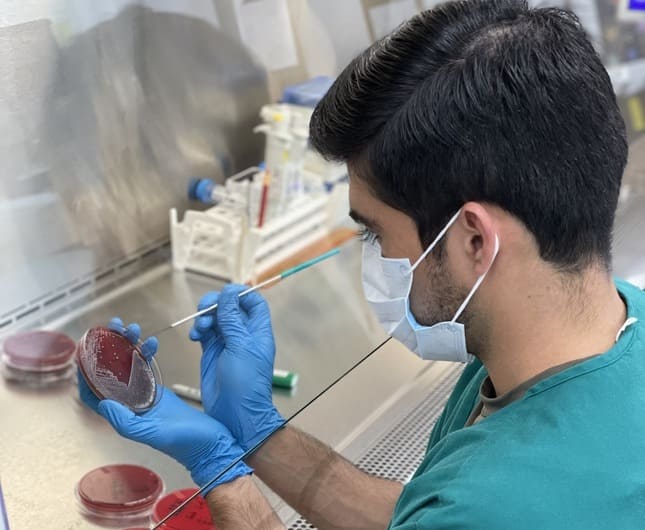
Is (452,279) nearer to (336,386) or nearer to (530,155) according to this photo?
(530,155)

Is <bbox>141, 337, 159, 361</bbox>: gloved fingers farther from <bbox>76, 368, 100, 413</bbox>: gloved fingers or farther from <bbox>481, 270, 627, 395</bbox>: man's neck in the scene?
<bbox>481, 270, 627, 395</bbox>: man's neck

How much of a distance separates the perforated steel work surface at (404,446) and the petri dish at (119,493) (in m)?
0.25

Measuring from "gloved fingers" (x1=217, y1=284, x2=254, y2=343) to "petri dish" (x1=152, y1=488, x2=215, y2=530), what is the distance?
259 millimetres

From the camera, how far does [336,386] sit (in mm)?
1379

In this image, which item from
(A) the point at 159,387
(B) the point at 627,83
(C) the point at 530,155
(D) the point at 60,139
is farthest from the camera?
(B) the point at 627,83

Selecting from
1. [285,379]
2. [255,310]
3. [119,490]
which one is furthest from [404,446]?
[119,490]

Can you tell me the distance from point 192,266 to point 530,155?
1.30 m

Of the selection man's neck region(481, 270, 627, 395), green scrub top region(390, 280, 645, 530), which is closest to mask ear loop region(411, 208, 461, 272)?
man's neck region(481, 270, 627, 395)

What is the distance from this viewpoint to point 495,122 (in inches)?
39.5

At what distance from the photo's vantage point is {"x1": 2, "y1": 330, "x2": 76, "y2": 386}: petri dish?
1.71m

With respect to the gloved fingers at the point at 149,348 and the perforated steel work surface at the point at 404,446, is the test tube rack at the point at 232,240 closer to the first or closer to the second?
the perforated steel work surface at the point at 404,446

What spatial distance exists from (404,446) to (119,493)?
1.84 feet

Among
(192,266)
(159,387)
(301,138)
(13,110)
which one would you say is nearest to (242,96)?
(301,138)

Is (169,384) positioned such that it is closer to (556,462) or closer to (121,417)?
(121,417)
